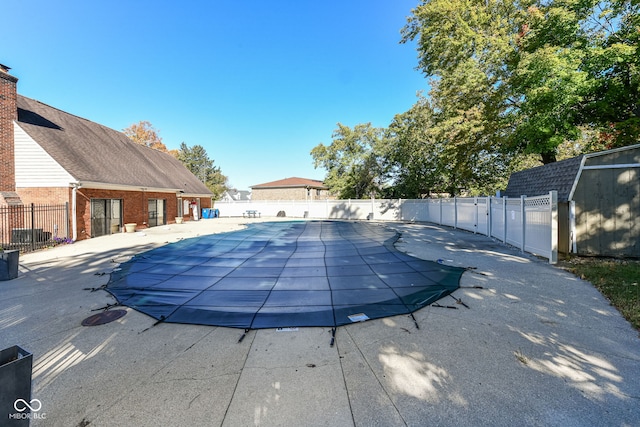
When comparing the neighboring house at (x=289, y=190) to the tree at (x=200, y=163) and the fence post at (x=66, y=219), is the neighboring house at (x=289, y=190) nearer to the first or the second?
the tree at (x=200, y=163)

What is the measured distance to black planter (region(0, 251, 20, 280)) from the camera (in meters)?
5.74

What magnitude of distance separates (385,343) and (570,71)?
1371 cm

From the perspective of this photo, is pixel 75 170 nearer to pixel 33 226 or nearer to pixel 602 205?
pixel 33 226

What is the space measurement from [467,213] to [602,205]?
20.4 feet

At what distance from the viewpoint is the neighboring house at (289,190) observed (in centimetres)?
3578

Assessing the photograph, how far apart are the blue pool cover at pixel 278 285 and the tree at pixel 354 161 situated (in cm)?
1890

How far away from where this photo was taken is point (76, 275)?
6.05 meters

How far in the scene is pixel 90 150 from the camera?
14422 mm

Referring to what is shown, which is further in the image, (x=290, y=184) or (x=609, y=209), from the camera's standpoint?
(x=290, y=184)

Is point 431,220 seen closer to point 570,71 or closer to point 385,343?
point 570,71

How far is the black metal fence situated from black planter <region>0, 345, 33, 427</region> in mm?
11222

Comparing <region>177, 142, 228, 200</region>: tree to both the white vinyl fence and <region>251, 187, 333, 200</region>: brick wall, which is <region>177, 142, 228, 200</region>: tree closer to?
<region>251, 187, 333, 200</region>: brick wall

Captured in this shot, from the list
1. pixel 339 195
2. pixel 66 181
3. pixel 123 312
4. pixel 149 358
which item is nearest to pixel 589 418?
pixel 149 358

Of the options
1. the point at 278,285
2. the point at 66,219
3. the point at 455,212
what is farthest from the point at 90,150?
the point at 455,212
